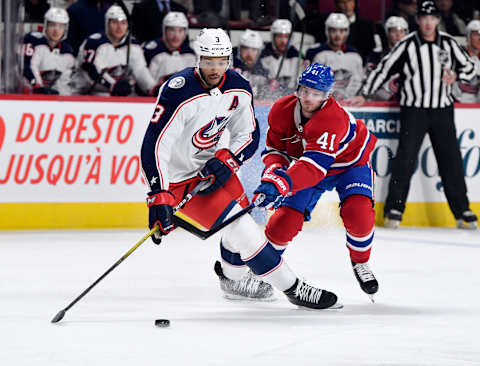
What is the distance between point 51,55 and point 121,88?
54cm

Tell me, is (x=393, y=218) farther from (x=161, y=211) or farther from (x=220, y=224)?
(x=161, y=211)

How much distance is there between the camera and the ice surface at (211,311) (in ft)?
10.5

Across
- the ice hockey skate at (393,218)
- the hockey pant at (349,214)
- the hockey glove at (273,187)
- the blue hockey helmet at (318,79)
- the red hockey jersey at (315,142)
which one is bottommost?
the ice hockey skate at (393,218)

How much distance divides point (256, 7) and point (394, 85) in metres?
1.19

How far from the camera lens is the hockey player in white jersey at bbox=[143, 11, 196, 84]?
287 inches

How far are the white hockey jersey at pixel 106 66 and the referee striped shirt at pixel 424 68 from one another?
1702 mm

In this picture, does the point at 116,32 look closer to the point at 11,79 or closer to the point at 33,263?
the point at 11,79

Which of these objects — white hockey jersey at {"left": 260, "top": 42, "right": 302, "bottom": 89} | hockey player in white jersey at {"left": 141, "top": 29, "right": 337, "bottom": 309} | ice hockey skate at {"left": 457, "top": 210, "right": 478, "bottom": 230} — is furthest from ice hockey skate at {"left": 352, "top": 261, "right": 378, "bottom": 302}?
white hockey jersey at {"left": 260, "top": 42, "right": 302, "bottom": 89}

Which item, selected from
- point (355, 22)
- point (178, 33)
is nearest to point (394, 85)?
point (355, 22)

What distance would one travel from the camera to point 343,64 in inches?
301

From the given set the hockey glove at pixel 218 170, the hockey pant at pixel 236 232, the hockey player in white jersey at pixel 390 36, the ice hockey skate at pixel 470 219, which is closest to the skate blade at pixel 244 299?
the hockey pant at pixel 236 232

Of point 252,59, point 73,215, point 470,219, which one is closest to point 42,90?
point 73,215

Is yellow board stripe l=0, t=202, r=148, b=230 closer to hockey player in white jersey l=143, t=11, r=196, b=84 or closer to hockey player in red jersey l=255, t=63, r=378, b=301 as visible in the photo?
hockey player in white jersey l=143, t=11, r=196, b=84

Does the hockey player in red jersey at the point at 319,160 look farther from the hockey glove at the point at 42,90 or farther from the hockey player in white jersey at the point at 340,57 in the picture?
the hockey player in white jersey at the point at 340,57
